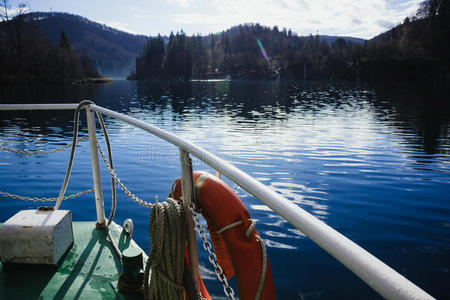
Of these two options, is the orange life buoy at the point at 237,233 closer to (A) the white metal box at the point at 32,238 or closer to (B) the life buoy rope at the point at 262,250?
(B) the life buoy rope at the point at 262,250

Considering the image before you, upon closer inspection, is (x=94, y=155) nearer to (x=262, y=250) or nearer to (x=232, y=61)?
(x=262, y=250)

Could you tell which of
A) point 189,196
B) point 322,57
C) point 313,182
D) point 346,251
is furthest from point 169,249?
point 322,57

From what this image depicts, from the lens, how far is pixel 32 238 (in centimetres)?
261

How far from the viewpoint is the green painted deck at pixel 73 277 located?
242 centimetres

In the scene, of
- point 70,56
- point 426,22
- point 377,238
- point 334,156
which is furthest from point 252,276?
point 426,22

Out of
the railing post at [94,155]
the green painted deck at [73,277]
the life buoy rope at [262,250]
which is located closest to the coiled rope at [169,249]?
the life buoy rope at [262,250]

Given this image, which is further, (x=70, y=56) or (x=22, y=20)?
(x=70, y=56)

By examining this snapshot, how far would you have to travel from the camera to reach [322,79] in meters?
106

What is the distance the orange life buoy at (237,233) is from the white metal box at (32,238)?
1.77 meters

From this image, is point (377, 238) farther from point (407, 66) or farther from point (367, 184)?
point (407, 66)

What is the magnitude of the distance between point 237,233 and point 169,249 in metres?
0.38

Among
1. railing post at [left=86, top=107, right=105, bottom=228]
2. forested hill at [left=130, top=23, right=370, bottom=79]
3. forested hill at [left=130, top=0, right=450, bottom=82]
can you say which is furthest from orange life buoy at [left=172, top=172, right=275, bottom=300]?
forested hill at [left=130, top=23, right=370, bottom=79]

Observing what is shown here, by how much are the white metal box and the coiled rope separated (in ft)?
4.89

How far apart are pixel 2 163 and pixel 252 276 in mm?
11188
